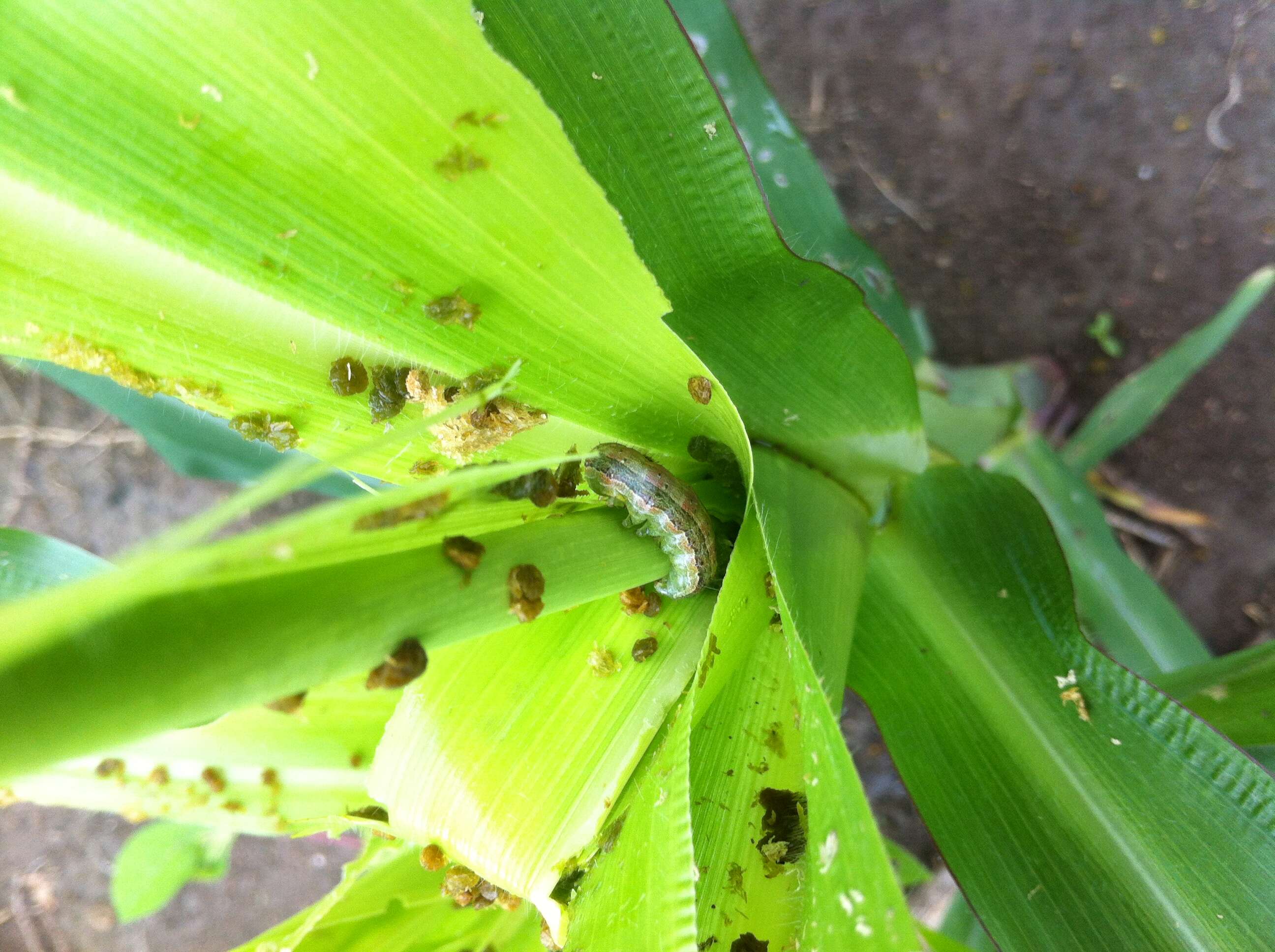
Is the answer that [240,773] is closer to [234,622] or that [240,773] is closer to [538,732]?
[538,732]

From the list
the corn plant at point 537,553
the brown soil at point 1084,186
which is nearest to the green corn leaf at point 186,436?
the corn plant at point 537,553

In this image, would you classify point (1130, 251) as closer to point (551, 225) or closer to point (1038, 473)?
point (1038, 473)

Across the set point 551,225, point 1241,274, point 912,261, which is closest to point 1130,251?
point 1241,274

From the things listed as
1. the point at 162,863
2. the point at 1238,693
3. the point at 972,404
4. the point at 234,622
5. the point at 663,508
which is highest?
the point at 972,404

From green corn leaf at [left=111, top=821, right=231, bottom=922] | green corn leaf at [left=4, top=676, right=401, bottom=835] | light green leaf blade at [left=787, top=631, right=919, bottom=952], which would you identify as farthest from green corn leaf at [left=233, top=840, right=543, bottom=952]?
green corn leaf at [left=111, top=821, right=231, bottom=922]

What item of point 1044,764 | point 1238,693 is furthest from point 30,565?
point 1238,693

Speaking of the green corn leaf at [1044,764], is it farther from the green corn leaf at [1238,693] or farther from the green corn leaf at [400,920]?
the green corn leaf at [400,920]
